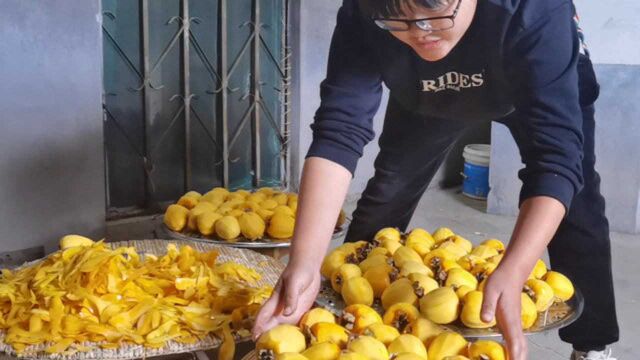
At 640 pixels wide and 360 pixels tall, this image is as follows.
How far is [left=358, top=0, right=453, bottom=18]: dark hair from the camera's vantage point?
4.28ft

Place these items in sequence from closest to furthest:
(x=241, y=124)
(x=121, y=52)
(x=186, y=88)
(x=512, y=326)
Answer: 1. (x=512, y=326)
2. (x=121, y=52)
3. (x=186, y=88)
4. (x=241, y=124)

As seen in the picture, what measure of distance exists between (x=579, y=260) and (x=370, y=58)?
3.21 ft

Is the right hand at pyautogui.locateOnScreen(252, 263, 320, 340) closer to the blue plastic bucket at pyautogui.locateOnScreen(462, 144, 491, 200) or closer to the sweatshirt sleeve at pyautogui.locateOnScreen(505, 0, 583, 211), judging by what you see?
the sweatshirt sleeve at pyautogui.locateOnScreen(505, 0, 583, 211)

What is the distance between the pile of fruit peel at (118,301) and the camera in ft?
5.25

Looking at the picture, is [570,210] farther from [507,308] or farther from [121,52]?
[121,52]

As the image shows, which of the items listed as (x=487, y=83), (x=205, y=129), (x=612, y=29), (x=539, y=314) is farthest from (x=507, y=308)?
(x=612, y=29)

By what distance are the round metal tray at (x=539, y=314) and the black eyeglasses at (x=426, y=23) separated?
726mm

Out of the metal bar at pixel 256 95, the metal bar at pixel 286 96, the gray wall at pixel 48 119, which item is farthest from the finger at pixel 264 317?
the metal bar at pixel 286 96

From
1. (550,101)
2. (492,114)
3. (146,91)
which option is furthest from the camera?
(146,91)

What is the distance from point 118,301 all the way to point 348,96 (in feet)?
2.62

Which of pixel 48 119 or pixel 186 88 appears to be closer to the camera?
pixel 48 119

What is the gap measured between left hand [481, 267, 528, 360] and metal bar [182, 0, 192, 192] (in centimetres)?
282

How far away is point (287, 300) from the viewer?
1526mm

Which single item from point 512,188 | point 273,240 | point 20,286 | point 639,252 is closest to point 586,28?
point 512,188
